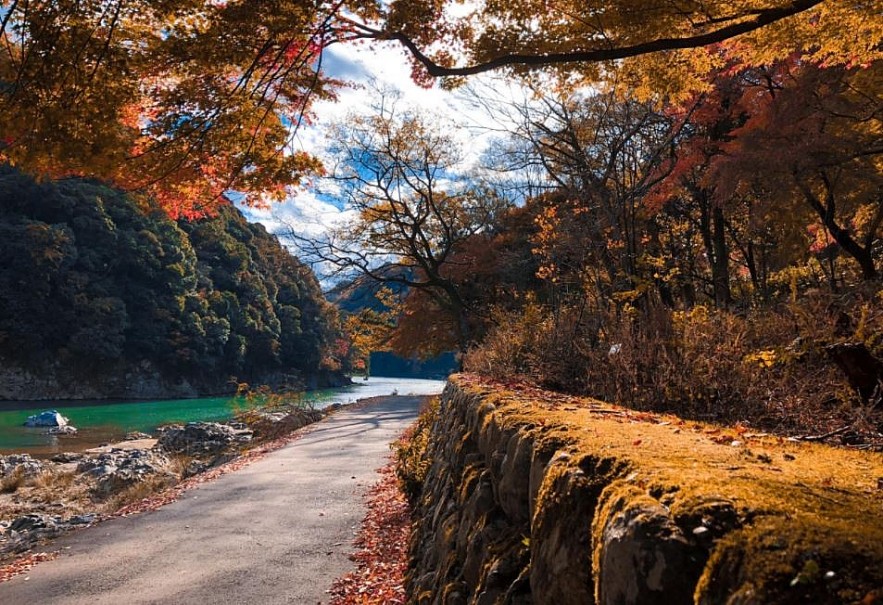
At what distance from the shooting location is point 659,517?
1.39 meters

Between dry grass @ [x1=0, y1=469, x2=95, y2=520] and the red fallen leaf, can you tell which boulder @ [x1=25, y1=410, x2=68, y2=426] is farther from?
the red fallen leaf

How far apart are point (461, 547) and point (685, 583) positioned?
93.3 inches

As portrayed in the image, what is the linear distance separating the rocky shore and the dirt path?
1688 millimetres

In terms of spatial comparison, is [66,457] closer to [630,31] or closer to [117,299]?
[630,31]

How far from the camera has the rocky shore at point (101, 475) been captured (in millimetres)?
9172

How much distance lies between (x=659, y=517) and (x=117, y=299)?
49608 mm

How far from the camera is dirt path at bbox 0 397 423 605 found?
17.6 feet

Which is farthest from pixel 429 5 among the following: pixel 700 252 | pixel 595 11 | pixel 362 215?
pixel 362 215

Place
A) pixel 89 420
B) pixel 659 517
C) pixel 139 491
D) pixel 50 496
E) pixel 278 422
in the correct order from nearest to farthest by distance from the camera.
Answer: pixel 659 517, pixel 139 491, pixel 50 496, pixel 278 422, pixel 89 420

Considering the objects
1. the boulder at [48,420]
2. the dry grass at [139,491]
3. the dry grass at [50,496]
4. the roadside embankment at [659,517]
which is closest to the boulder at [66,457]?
the dry grass at [50,496]

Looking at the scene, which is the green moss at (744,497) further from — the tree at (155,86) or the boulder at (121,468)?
the boulder at (121,468)

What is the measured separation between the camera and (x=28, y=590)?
5711 millimetres

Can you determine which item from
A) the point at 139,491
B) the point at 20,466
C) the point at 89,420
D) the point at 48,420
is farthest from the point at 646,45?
the point at 89,420

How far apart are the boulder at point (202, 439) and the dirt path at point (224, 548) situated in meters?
7.57
